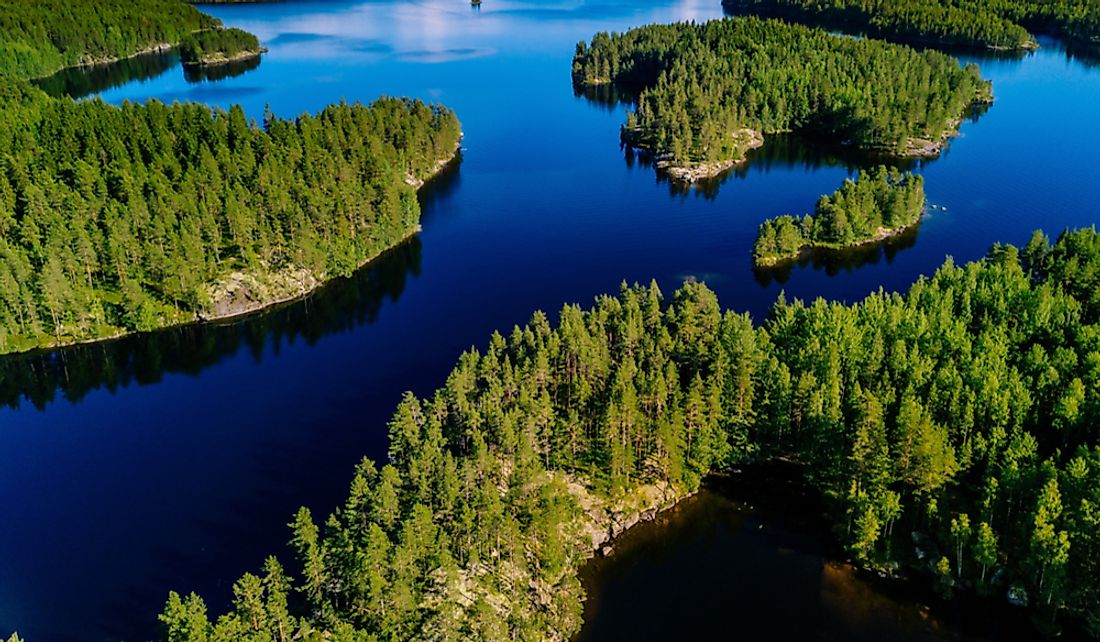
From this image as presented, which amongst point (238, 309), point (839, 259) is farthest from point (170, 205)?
point (839, 259)

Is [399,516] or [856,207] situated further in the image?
[856,207]

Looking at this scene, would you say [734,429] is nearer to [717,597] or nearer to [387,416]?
[717,597]

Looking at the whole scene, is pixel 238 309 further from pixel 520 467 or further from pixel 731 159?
pixel 731 159

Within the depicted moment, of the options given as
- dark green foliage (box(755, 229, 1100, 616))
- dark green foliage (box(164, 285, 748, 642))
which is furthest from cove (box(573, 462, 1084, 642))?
dark green foliage (box(164, 285, 748, 642))

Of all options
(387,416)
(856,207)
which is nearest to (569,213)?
(856,207)

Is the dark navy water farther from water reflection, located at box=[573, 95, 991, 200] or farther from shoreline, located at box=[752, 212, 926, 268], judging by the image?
Result: shoreline, located at box=[752, 212, 926, 268]

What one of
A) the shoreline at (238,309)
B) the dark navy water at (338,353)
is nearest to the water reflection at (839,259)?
the dark navy water at (338,353)

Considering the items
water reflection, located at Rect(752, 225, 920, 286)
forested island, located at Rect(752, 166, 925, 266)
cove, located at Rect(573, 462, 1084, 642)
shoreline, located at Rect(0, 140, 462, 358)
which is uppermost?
forested island, located at Rect(752, 166, 925, 266)
